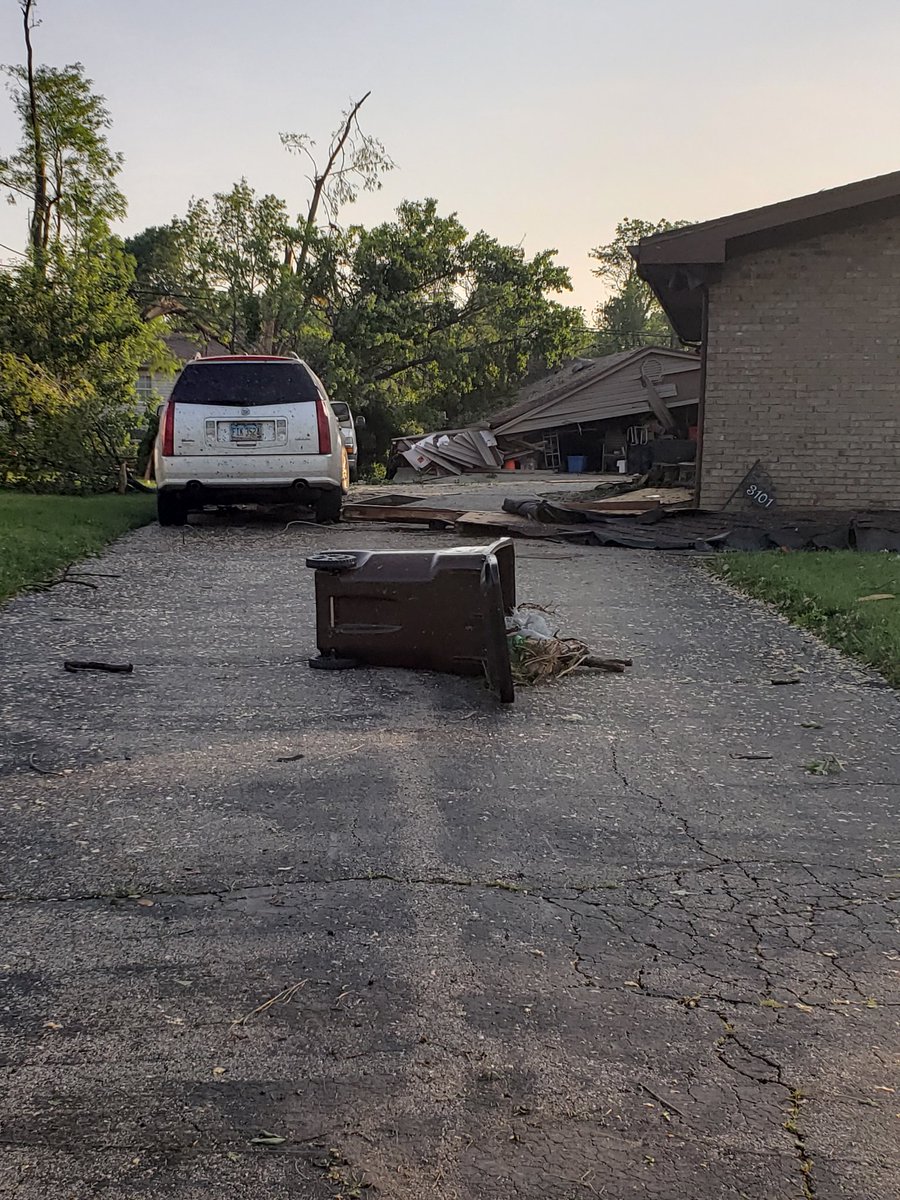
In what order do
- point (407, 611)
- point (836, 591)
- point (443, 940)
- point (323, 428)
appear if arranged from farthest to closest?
point (323, 428), point (836, 591), point (407, 611), point (443, 940)

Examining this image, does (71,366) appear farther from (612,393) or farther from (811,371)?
(612,393)

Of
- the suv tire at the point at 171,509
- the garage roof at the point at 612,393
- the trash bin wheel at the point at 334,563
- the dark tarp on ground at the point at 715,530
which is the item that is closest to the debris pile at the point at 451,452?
the garage roof at the point at 612,393

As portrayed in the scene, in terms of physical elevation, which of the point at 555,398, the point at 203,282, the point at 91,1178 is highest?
the point at 203,282

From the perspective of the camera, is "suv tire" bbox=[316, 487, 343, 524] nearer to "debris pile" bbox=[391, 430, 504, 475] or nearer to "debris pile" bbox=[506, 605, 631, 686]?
"debris pile" bbox=[506, 605, 631, 686]

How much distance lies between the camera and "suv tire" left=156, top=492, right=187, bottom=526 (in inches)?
489

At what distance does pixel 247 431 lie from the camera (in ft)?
38.2

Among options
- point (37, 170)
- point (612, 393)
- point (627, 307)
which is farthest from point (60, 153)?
point (627, 307)

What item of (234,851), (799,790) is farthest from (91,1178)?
(799,790)

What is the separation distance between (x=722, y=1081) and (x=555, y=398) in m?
36.2

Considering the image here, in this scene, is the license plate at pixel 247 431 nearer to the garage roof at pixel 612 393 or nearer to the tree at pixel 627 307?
the garage roof at pixel 612 393

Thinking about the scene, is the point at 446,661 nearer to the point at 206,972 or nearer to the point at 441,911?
the point at 441,911

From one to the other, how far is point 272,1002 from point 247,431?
9503 mm

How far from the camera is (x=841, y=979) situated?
284cm

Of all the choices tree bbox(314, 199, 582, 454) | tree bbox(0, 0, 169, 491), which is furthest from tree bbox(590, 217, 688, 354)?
tree bbox(0, 0, 169, 491)
